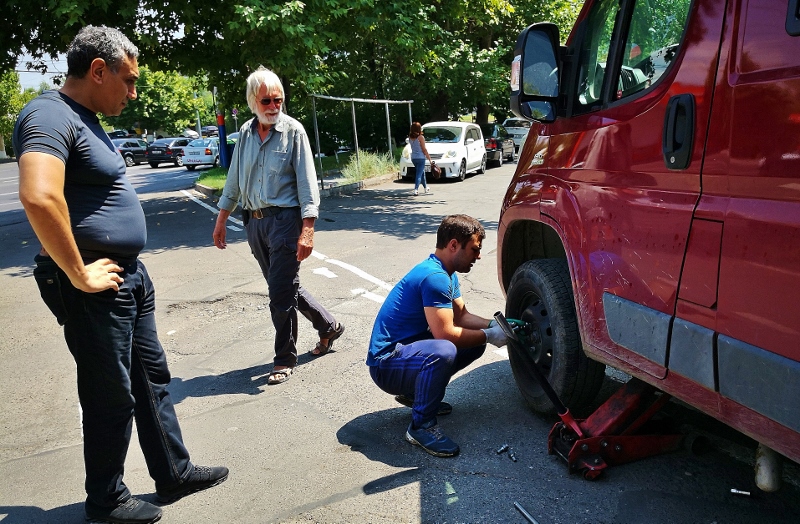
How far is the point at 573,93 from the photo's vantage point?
3.35 metres

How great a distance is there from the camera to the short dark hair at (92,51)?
2729 mm

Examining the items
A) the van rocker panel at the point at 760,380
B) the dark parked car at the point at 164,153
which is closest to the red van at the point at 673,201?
the van rocker panel at the point at 760,380

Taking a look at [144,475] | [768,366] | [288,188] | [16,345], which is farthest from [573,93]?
[16,345]

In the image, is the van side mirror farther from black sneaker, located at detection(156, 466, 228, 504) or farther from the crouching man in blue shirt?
Result: black sneaker, located at detection(156, 466, 228, 504)

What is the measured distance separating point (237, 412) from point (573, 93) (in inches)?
102

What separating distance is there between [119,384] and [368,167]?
17.0m

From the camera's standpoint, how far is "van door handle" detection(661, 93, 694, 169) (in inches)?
97.0

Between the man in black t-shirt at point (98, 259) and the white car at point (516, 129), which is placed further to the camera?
the white car at point (516, 129)

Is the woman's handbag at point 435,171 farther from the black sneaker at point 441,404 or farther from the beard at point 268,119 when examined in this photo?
the black sneaker at point 441,404

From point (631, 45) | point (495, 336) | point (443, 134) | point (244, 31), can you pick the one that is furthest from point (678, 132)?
point (443, 134)

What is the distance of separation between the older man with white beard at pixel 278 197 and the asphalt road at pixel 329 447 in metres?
0.47

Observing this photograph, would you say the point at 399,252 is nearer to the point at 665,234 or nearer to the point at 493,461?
the point at 493,461

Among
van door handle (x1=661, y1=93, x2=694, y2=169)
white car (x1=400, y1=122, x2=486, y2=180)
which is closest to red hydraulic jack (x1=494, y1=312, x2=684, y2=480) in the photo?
van door handle (x1=661, y1=93, x2=694, y2=169)

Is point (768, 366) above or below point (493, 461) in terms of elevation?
above
